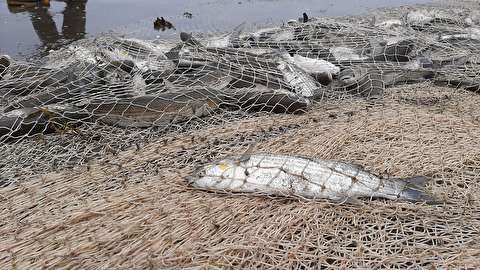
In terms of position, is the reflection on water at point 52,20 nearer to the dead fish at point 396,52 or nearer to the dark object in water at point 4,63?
the dark object in water at point 4,63

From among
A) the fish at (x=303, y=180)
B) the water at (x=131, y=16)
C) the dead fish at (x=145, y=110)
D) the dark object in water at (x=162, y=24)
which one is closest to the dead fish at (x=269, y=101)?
the dead fish at (x=145, y=110)

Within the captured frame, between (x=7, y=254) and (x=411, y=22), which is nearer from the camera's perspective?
(x=7, y=254)

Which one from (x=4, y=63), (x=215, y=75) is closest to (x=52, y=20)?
(x=4, y=63)

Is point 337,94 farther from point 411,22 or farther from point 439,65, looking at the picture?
point 411,22

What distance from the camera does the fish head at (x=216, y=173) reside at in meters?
3.26

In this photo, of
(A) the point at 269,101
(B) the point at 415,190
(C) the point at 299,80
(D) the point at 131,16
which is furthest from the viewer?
(D) the point at 131,16

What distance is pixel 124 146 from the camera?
3.99 meters

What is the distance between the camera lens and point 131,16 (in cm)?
1312

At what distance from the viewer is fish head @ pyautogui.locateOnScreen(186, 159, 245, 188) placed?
3.26 metres

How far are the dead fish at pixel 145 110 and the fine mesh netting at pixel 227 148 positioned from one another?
0.01 m

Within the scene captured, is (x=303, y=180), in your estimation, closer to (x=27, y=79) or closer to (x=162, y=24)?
(x=27, y=79)

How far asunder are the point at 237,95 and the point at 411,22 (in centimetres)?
609

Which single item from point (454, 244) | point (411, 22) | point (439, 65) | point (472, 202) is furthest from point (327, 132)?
point (411, 22)

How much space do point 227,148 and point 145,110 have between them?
100 centimetres
